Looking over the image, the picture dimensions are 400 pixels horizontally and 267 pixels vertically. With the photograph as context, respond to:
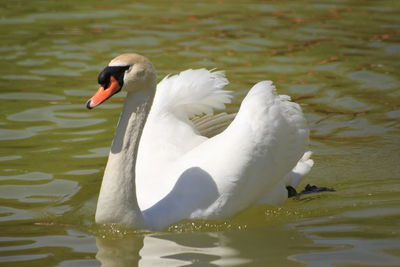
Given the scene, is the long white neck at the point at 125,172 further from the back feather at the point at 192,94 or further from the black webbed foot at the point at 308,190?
the black webbed foot at the point at 308,190

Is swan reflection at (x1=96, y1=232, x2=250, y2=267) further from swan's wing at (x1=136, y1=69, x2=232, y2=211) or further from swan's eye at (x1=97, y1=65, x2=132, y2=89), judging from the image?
swan's eye at (x1=97, y1=65, x2=132, y2=89)

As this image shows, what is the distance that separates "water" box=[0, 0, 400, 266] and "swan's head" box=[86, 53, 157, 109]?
101cm

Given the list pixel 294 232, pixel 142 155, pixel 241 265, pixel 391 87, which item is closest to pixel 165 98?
pixel 142 155

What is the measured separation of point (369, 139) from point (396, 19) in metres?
5.20

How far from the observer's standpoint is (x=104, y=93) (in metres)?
5.86

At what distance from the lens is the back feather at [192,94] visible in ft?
24.9

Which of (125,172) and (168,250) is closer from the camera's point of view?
(168,250)

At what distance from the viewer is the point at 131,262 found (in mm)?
5727

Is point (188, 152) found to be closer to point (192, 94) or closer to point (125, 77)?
point (192, 94)

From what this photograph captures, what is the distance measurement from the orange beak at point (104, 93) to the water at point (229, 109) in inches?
39.2

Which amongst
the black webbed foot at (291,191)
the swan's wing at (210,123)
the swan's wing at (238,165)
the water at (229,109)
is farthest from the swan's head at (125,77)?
the black webbed foot at (291,191)

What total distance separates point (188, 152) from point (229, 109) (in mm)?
2881

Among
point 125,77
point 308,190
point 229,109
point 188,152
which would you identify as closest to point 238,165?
point 188,152

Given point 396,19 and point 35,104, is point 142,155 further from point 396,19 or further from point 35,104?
point 396,19
